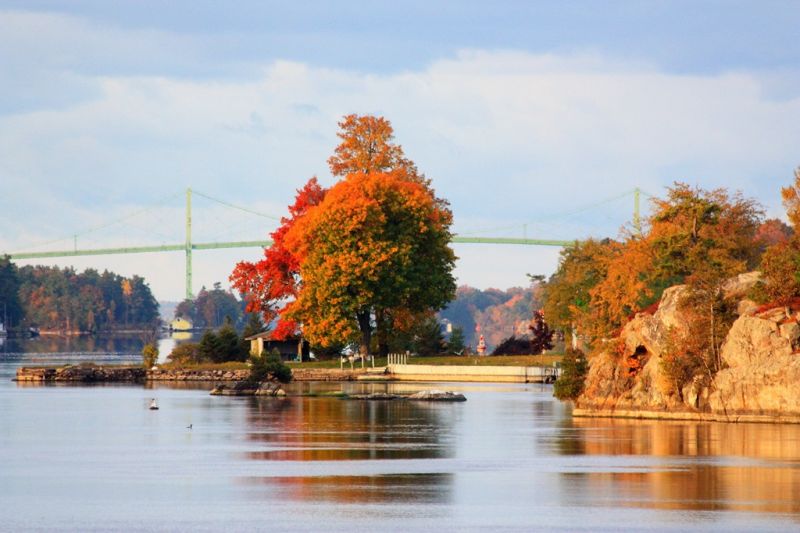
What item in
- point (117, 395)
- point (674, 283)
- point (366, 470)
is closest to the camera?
point (366, 470)

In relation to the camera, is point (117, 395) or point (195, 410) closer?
point (195, 410)

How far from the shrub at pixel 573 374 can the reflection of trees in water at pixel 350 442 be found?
533 centimetres

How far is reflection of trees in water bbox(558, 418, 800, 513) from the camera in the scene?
29.6m

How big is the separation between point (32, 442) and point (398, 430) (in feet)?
38.6

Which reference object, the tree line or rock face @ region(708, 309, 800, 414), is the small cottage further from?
rock face @ region(708, 309, 800, 414)

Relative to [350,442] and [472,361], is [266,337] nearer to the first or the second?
[472,361]

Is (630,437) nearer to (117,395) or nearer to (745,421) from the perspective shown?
(745,421)

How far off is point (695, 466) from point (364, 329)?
162 feet

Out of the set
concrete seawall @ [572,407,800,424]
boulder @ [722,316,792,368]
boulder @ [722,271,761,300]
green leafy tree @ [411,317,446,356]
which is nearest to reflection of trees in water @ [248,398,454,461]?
concrete seawall @ [572,407,800,424]

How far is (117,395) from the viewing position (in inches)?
2847

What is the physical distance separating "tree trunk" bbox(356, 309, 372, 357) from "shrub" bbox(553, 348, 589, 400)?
2806cm

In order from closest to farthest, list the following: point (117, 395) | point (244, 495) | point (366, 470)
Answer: point (244, 495) → point (366, 470) → point (117, 395)

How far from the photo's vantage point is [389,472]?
1363 inches

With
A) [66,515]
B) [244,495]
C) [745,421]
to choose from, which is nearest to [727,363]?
[745,421]
